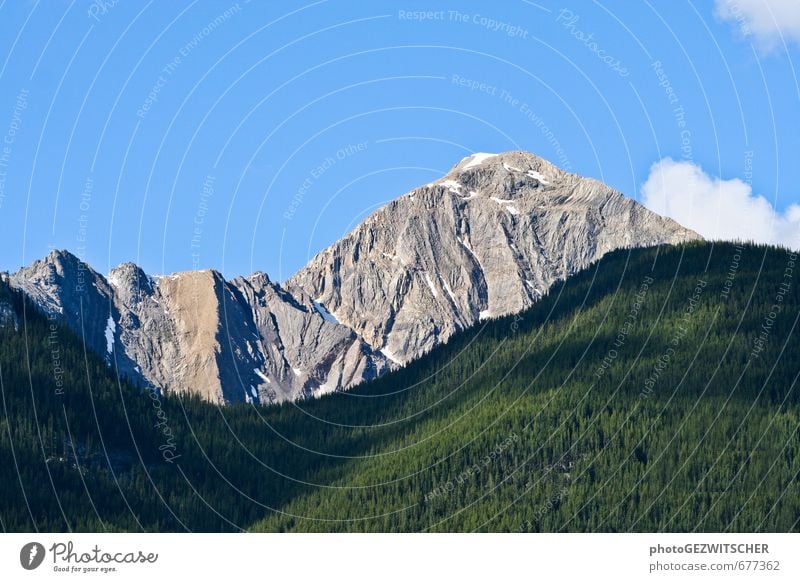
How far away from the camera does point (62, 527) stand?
19962cm
